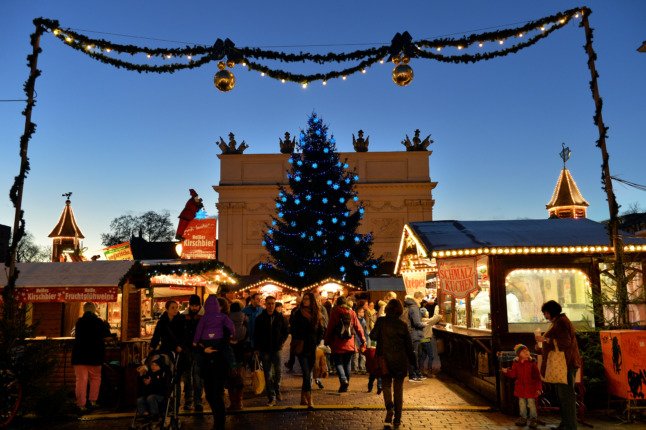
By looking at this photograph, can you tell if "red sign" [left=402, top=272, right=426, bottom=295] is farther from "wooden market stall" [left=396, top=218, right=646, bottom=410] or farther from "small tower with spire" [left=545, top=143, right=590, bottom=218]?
"small tower with spire" [left=545, top=143, right=590, bottom=218]

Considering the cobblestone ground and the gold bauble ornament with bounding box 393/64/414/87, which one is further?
the gold bauble ornament with bounding box 393/64/414/87

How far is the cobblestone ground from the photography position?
805 cm

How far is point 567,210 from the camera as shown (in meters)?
27.2

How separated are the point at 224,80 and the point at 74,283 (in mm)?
5566

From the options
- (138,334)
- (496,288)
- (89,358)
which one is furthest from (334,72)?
(138,334)

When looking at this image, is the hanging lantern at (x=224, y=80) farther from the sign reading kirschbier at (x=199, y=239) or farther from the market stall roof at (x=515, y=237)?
the sign reading kirschbier at (x=199, y=239)

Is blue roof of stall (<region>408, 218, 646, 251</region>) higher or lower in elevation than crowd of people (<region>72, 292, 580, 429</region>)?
higher

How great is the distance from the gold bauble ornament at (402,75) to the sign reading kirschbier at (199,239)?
847cm

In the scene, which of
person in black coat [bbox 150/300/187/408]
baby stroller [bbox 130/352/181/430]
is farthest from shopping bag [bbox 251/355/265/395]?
baby stroller [bbox 130/352/181/430]

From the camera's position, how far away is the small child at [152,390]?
7387 mm

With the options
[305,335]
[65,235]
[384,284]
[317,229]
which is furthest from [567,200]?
[65,235]

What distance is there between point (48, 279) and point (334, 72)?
24.2ft

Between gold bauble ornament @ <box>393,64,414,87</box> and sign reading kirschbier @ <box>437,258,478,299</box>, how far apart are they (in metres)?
3.85

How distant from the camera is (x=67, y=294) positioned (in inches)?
478
